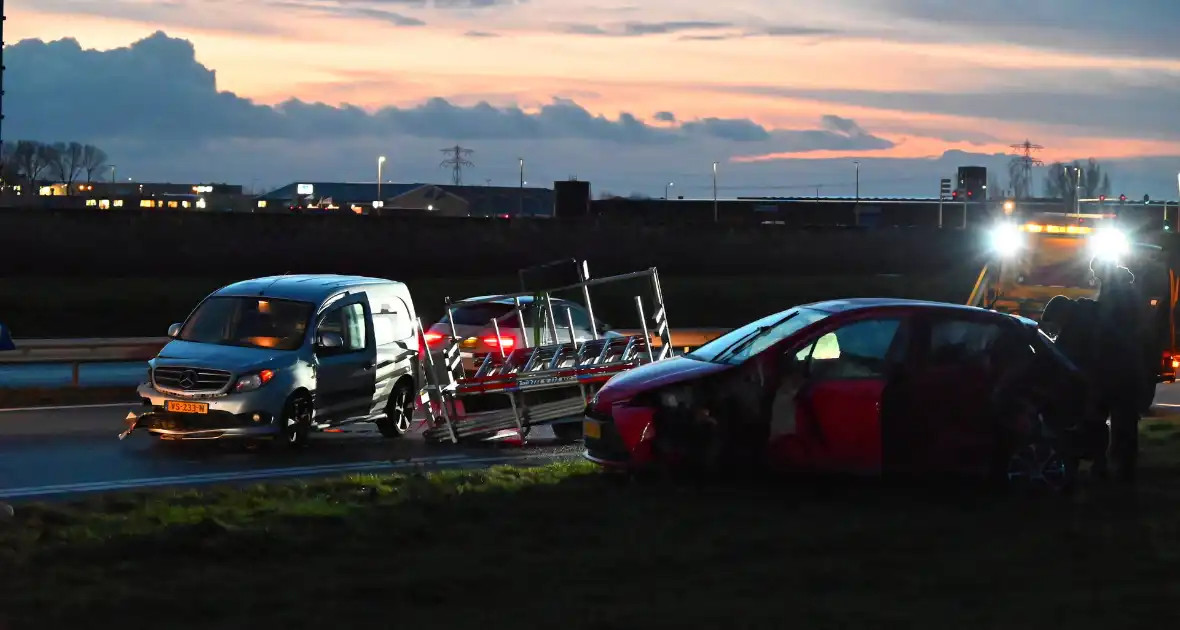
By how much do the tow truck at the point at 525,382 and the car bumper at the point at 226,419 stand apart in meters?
1.61

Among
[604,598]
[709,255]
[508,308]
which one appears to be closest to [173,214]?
[709,255]

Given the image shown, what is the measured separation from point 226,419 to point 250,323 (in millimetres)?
1398

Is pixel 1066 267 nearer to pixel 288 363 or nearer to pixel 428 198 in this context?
pixel 288 363

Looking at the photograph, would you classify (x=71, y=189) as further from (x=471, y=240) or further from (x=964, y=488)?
(x=964, y=488)

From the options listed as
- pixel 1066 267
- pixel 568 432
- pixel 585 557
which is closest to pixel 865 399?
pixel 585 557

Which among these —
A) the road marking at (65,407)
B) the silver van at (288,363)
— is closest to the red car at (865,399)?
the silver van at (288,363)

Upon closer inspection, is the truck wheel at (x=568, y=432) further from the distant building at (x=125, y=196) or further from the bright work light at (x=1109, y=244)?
the distant building at (x=125, y=196)

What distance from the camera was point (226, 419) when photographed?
14.5 metres

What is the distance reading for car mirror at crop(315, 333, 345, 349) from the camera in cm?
1534

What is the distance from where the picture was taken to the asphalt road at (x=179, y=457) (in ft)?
41.8

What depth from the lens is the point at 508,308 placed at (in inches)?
761

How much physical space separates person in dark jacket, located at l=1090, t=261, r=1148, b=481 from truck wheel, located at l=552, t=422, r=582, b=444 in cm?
587

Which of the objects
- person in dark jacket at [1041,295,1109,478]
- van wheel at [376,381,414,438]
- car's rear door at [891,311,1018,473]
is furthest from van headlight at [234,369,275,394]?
person in dark jacket at [1041,295,1109,478]

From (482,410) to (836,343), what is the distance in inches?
195
